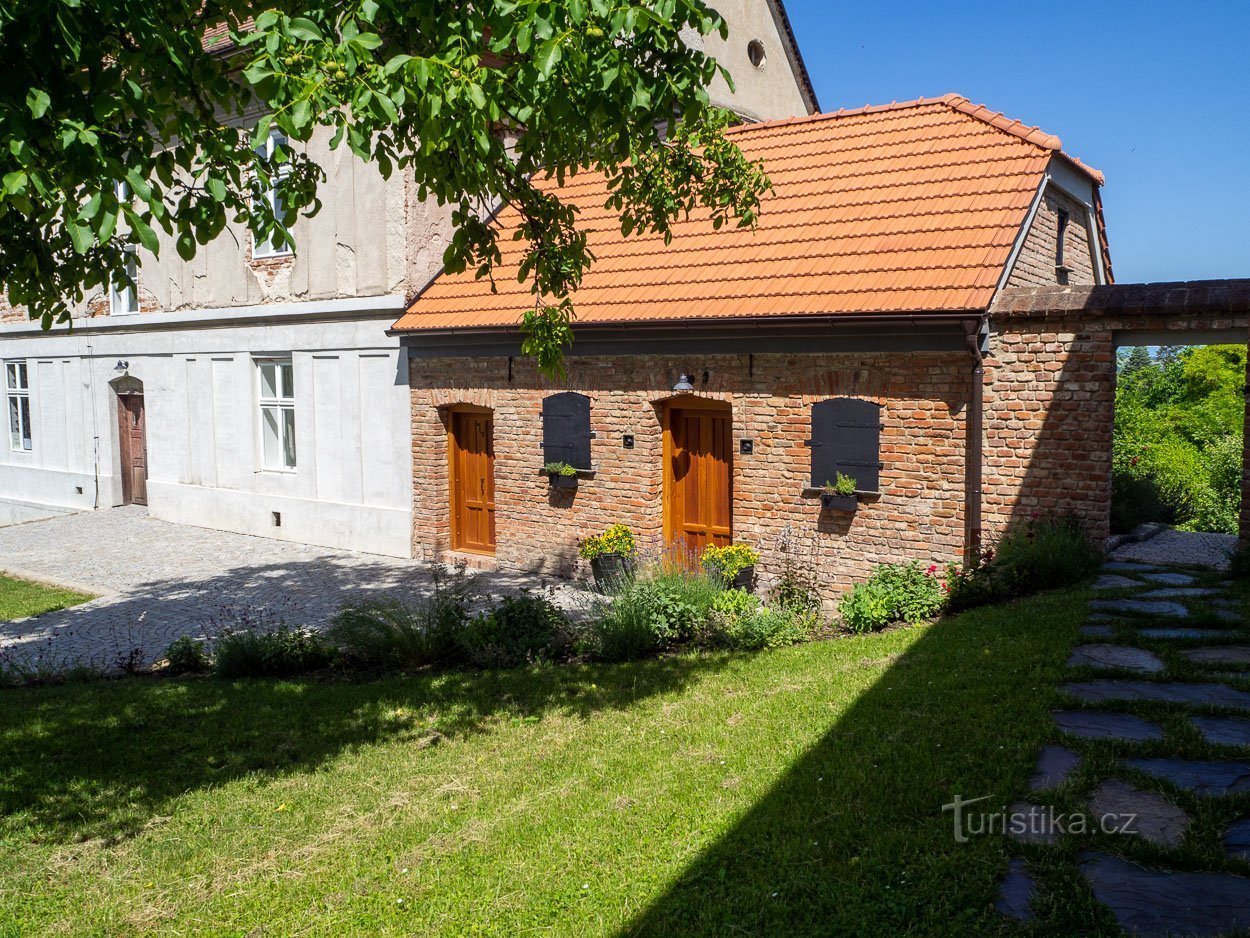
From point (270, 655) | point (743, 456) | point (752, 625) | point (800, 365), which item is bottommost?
point (270, 655)

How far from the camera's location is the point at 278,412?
1706cm

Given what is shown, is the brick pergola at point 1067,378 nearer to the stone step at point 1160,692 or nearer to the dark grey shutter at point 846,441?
the dark grey shutter at point 846,441

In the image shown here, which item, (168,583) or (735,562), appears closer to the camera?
(735,562)

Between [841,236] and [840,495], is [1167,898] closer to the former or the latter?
[840,495]

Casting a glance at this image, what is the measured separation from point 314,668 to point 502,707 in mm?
2500

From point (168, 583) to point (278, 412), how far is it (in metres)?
4.22

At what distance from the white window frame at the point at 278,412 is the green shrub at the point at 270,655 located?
25.9 ft

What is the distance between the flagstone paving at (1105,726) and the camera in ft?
16.7

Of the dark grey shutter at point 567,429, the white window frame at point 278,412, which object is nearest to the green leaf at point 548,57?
the dark grey shutter at point 567,429

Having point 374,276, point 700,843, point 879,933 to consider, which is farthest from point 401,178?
point 879,933

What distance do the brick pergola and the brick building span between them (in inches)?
1.1

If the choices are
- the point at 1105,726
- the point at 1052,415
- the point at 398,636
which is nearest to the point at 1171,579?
the point at 1052,415

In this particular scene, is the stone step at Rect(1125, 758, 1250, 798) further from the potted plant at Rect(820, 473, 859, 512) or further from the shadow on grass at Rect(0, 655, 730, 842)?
the potted plant at Rect(820, 473, 859, 512)

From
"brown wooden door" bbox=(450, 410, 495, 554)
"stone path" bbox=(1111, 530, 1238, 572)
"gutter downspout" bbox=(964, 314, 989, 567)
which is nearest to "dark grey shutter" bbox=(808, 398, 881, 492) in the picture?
"gutter downspout" bbox=(964, 314, 989, 567)
